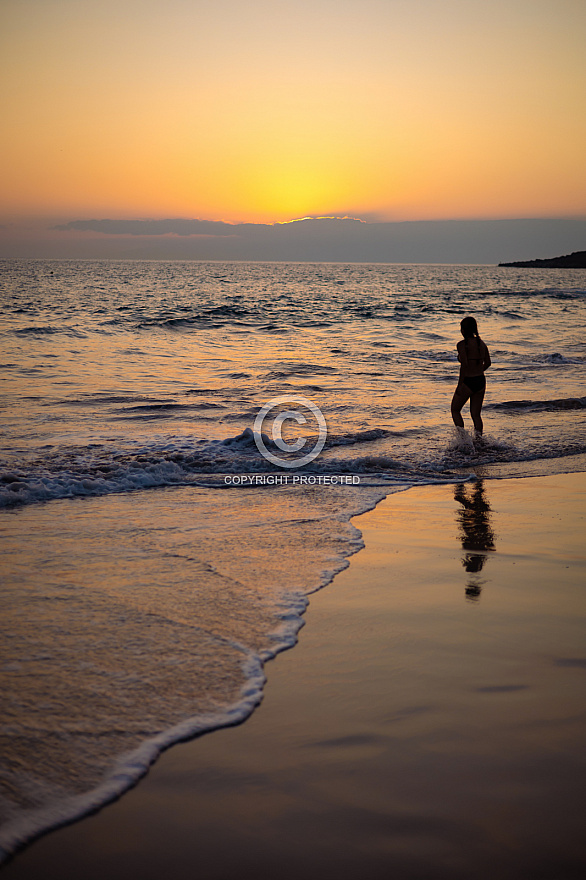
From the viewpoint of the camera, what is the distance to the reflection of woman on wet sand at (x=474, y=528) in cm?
480

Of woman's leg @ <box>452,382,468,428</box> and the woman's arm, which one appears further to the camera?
woman's leg @ <box>452,382,468,428</box>

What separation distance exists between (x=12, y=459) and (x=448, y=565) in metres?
5.94

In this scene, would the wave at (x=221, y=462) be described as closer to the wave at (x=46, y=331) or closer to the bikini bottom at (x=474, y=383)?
the bikini bottom at (x=474, y=383)

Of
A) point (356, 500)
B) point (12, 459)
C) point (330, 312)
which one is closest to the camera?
point (356, 500)

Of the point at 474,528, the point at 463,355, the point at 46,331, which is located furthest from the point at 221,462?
the point at 46,331

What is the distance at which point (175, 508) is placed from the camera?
663 centimetres

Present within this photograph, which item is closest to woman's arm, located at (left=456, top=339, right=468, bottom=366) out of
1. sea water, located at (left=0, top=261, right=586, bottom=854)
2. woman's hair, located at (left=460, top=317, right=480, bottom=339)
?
woman's hair, located at (left=460, top=317, right=480, bottom=339)

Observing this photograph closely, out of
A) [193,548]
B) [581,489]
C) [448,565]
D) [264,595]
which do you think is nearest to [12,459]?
[193,548]

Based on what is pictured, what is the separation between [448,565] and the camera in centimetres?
484

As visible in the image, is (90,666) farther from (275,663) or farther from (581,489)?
(581,489)

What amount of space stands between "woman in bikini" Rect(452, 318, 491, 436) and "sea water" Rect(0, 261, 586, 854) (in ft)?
1.37

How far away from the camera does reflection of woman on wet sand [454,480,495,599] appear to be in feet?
15.7

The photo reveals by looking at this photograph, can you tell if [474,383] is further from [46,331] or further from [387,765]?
[46,331]

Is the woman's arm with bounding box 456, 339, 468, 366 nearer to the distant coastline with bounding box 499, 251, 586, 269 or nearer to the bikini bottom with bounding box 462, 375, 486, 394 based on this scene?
the bikini bottom with bounding box 462, 375, 486, 394
